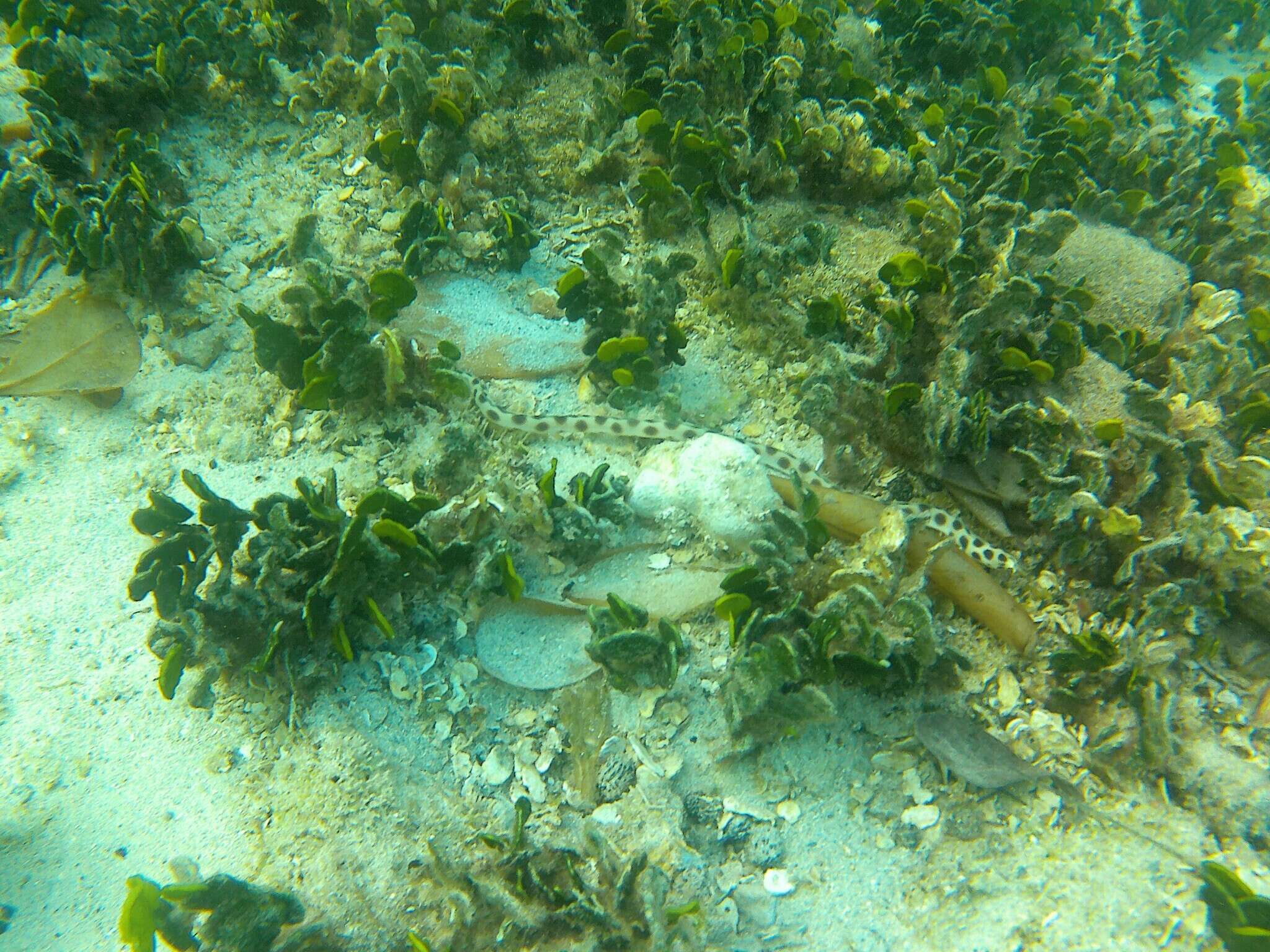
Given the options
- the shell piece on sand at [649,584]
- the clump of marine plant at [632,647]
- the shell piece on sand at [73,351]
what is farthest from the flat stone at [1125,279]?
the shell piece on sand at [73,351]

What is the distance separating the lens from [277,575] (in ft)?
9.04

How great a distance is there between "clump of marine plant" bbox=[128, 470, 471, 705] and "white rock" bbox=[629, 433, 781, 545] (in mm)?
935

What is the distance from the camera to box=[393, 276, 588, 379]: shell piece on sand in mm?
4078

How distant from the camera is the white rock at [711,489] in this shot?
320cm

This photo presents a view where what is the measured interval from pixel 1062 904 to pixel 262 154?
6224 millimetres

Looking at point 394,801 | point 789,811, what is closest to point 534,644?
point 394,801

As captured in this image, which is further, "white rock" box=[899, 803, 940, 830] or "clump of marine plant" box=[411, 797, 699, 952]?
"white rock" box=[899, 803, 940, 830]

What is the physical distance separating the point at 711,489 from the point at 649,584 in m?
0.53

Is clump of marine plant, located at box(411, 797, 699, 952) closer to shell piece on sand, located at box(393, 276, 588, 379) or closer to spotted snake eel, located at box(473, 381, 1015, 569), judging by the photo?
spotted snake eel, located at box(473, 381, 1015, 569)

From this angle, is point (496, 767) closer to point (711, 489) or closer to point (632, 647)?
point (632, 647)

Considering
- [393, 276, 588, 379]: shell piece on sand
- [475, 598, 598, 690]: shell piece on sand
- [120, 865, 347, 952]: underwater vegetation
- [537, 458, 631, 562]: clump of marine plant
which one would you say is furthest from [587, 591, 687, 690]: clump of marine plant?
[393, 276, 588, 379]: shell piece on sand

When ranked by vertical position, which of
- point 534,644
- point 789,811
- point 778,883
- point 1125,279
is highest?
point 1125,279

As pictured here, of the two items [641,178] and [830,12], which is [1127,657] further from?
[830,12]

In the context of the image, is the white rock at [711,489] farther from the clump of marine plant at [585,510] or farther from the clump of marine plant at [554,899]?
the clump of marine plant at [554,899]
